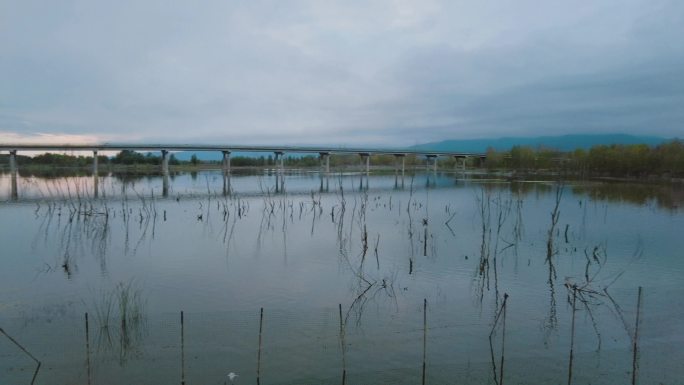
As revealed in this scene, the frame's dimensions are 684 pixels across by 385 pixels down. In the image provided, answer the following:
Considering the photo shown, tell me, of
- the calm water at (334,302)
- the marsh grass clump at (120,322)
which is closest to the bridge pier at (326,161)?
the calm water at (334,302)

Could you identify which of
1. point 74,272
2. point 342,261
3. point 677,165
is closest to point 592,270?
point 342,261

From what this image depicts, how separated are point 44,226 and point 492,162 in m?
108

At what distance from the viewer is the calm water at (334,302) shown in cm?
746

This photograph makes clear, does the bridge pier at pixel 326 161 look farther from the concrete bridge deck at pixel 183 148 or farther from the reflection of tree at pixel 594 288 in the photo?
the reflection of tree at pixel 594 288

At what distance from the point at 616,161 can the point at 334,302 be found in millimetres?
77237

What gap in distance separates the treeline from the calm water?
157ft

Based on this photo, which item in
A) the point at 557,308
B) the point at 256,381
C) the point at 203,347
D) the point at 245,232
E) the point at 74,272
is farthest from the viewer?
the point at 245,232

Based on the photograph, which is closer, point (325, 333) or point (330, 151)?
point (325, 333)

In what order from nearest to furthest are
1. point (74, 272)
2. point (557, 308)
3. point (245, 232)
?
point (557, 308), point (74, 272), point (245, 232)

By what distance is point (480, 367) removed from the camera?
24.5 feet

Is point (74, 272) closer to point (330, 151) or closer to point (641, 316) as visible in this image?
point (641, 316)

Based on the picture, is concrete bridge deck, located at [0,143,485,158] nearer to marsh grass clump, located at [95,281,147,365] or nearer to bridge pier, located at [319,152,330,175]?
bridge pier, located at [319,152,330,175]

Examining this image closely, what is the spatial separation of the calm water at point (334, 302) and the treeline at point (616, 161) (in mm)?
47855

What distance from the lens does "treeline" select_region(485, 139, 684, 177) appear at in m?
63.8
